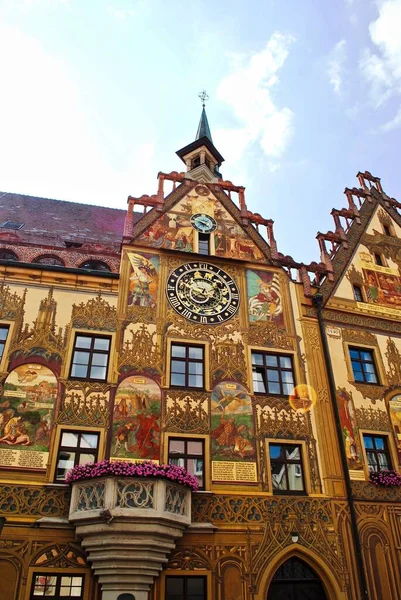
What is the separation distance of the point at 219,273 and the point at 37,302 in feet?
16.5

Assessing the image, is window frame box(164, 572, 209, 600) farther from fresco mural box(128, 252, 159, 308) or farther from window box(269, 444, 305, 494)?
fresco mural box(128, 252, 159, 308)

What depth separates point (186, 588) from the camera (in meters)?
9.90

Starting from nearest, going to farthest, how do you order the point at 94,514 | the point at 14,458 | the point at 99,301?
1. the point at 94,514
2. the point at 14,458
3. the point at 99,301

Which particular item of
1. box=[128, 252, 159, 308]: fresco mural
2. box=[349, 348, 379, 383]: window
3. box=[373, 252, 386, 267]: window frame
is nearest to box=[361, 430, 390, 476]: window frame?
box=[349, 348, 379, 383]: window

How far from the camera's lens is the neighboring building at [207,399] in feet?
32.9

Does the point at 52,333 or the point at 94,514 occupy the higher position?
the point at 52,333

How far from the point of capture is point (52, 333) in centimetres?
1200

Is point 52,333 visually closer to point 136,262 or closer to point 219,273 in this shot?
point 136,262

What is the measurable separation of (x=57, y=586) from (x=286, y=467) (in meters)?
5.46

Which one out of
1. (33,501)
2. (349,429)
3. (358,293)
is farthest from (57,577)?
(358,293)

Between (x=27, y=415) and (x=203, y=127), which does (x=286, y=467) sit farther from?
(x=203, y=127)

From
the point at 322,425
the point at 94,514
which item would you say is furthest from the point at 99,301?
the point at 322,425

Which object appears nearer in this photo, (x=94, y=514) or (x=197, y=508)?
(x=94, y=514)

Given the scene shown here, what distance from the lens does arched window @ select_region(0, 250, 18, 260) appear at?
1392 centimetres
